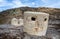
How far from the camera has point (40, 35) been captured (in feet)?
40.4

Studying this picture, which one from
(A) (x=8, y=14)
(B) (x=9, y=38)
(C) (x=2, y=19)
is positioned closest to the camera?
(B) (x=9, y=38)

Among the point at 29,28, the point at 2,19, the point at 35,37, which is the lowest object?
the point at 2,19

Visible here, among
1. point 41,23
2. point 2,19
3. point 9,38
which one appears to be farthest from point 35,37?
point 2,19

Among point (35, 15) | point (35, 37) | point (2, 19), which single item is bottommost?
point (2, 19)

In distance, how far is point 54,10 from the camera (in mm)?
45375

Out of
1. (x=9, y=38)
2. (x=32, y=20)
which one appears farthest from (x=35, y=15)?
(x=9, y=38)

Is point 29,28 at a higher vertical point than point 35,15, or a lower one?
lower

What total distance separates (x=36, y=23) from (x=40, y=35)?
3.72 feet

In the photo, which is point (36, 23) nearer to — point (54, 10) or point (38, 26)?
point (38, 26)

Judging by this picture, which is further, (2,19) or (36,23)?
(2,19)

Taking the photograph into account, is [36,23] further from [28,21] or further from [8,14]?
[8,14]

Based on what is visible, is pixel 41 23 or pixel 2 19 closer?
pixel 41 23

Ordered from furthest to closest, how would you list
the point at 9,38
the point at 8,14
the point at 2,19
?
the point at 8,14 → the point at 2,19 → the point at 9,38

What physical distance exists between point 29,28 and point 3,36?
89.3 inches
